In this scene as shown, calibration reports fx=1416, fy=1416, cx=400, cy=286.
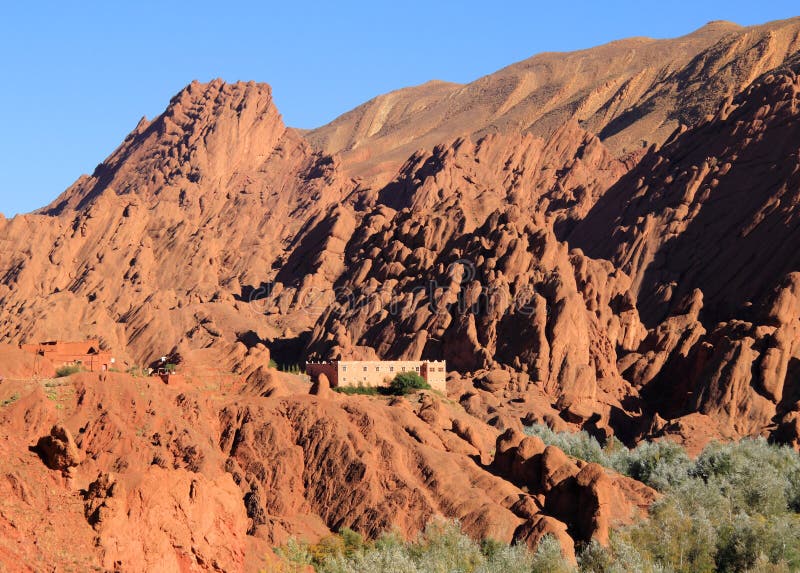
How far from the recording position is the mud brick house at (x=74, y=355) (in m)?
80.5

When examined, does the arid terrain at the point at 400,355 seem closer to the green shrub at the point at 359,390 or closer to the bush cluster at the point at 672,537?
the bush cluster at the point at 672,537

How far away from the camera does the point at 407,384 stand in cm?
10850

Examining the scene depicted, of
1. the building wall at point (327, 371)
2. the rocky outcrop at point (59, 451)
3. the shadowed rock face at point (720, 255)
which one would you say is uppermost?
the shadowed rock face at point (720, 255)

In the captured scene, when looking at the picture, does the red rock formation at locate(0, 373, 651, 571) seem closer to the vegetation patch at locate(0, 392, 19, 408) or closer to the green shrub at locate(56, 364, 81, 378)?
the vegetation patch at locate(0, 392, 19, 408)

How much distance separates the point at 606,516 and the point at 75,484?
1023 inches

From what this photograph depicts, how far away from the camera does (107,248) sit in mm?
170500

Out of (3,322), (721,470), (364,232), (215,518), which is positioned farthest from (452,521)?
(364,232)

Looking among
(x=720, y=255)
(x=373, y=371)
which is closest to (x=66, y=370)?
(x=373, y=371)

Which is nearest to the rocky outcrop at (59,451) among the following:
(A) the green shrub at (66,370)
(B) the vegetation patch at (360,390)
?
(A) the green shrub at (66,370)

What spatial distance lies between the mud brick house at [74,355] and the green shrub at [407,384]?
25272mm

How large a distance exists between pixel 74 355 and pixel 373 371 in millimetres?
31797

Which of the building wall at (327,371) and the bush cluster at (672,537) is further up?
the building wall at (327,371)

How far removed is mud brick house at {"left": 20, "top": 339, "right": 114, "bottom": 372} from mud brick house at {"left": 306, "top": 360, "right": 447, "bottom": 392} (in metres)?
23.0

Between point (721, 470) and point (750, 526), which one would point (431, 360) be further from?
point (750, 526)
